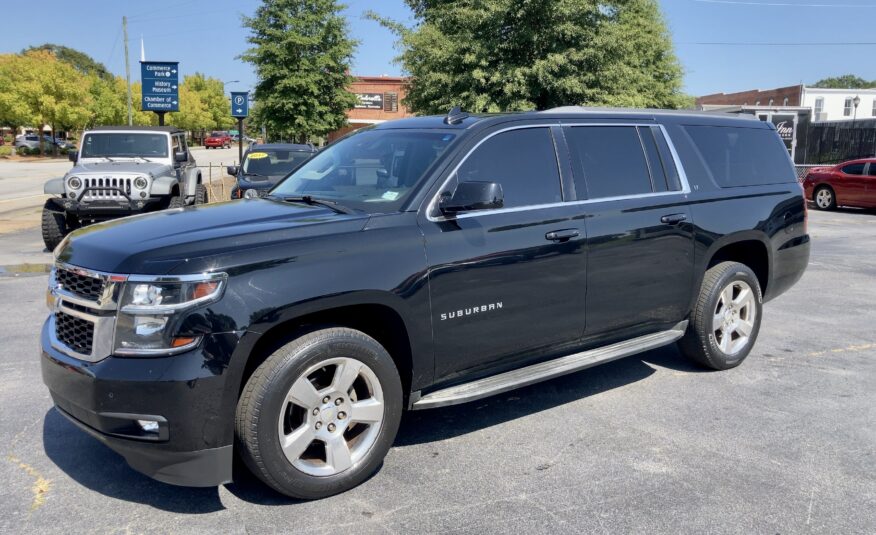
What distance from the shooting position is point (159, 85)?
84.1 ft

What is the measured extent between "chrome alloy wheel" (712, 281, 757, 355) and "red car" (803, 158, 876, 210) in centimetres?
1662

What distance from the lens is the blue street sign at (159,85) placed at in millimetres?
25547

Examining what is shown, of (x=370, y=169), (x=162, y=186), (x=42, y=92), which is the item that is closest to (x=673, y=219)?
(x=370, y=169)

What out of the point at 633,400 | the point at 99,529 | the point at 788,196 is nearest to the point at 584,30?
the point at 788,196

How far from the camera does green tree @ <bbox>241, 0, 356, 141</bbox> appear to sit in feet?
83.8

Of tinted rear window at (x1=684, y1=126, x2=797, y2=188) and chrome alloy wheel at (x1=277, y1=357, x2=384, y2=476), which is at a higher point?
tinted rear window at (x1=684, y1=126, x2=797, y2=188)

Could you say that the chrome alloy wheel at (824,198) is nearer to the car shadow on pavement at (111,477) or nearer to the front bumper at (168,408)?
the car shadow on pavement at (111,477)

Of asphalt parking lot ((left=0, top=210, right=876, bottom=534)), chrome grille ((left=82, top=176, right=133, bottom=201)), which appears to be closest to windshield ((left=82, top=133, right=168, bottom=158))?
chrome grille ((left=82, top=176, right=133, bottom=201))

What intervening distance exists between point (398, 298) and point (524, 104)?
1305 centimetres

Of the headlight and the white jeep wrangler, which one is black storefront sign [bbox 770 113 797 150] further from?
the headlight

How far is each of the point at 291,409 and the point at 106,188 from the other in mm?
9088

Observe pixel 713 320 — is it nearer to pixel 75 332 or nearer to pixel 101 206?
pixel 75 332

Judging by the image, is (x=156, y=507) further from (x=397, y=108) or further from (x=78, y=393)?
(x=397, y=108)

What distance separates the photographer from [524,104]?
1600 cm
